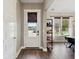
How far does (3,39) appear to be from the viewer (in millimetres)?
1803

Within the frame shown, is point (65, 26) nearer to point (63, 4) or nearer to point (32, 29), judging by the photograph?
point (32, 29)

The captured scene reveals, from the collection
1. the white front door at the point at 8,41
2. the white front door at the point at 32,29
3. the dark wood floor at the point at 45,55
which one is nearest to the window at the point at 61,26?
the white front door at the point at 32,29

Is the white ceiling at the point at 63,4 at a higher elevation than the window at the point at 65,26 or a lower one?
higher

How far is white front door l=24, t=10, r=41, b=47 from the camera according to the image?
9.10 metres

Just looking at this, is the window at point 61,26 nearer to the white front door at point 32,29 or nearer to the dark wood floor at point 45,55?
the white front door at point 32,29

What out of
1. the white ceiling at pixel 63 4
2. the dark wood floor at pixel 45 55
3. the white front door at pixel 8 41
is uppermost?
the white ceiling at pixel 63 4

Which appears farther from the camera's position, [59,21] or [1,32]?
[59,21]

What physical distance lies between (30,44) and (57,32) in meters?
4.48

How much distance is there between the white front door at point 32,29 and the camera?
9.10m

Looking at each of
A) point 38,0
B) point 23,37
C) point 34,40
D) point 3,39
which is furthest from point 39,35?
point 3,39

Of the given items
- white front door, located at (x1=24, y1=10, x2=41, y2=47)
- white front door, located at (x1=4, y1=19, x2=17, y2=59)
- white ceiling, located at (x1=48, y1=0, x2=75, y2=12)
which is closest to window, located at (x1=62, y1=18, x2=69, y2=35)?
white ceiling, located at (x1=48, y1=0, x2=75, y2=12)

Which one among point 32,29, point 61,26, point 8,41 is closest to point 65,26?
point 61,26

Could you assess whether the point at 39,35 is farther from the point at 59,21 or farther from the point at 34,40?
the point at 59,21

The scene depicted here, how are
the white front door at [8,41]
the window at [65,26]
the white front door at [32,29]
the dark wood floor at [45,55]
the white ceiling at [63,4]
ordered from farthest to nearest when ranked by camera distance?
the window at [65,26], the white front door at [32,29], the white ceiling at [63,4], the dark wood floor at [45,55], the white front door at [8,41]
